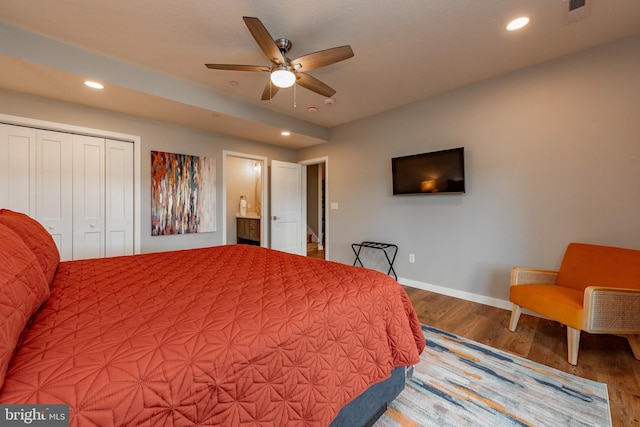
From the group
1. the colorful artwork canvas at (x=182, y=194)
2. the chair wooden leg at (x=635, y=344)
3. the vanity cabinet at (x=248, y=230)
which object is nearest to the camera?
the chair wooden leg at (x=635, y=344)

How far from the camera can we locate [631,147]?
87.0 inches

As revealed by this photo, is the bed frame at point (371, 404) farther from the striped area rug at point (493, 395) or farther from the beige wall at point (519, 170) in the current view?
the beige wall at point (519, 170)

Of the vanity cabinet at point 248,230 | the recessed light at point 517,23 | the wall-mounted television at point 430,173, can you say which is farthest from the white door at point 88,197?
the recessed light at point 517,23

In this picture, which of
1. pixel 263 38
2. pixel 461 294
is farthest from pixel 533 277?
pixel 263 38

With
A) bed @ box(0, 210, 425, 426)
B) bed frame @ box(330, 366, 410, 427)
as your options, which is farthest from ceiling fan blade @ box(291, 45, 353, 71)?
bed frame @ box(330, 366, 410, 427)

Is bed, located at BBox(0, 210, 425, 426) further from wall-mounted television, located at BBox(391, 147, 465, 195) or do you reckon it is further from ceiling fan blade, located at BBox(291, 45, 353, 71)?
wall-mounted television, located at BBox(391, 147, 465, 195)

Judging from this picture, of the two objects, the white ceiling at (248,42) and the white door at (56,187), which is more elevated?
the white ceiling at (248,42)

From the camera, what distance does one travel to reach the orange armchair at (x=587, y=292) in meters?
1.79

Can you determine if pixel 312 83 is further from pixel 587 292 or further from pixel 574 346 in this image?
pixel 574 346

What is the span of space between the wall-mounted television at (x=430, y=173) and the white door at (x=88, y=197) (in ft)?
12.4

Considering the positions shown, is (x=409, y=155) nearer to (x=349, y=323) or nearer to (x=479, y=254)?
(x=479, y=254)

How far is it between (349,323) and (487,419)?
102cm

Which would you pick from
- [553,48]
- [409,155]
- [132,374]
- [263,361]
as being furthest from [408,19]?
[132,374]

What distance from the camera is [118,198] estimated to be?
3.22m
